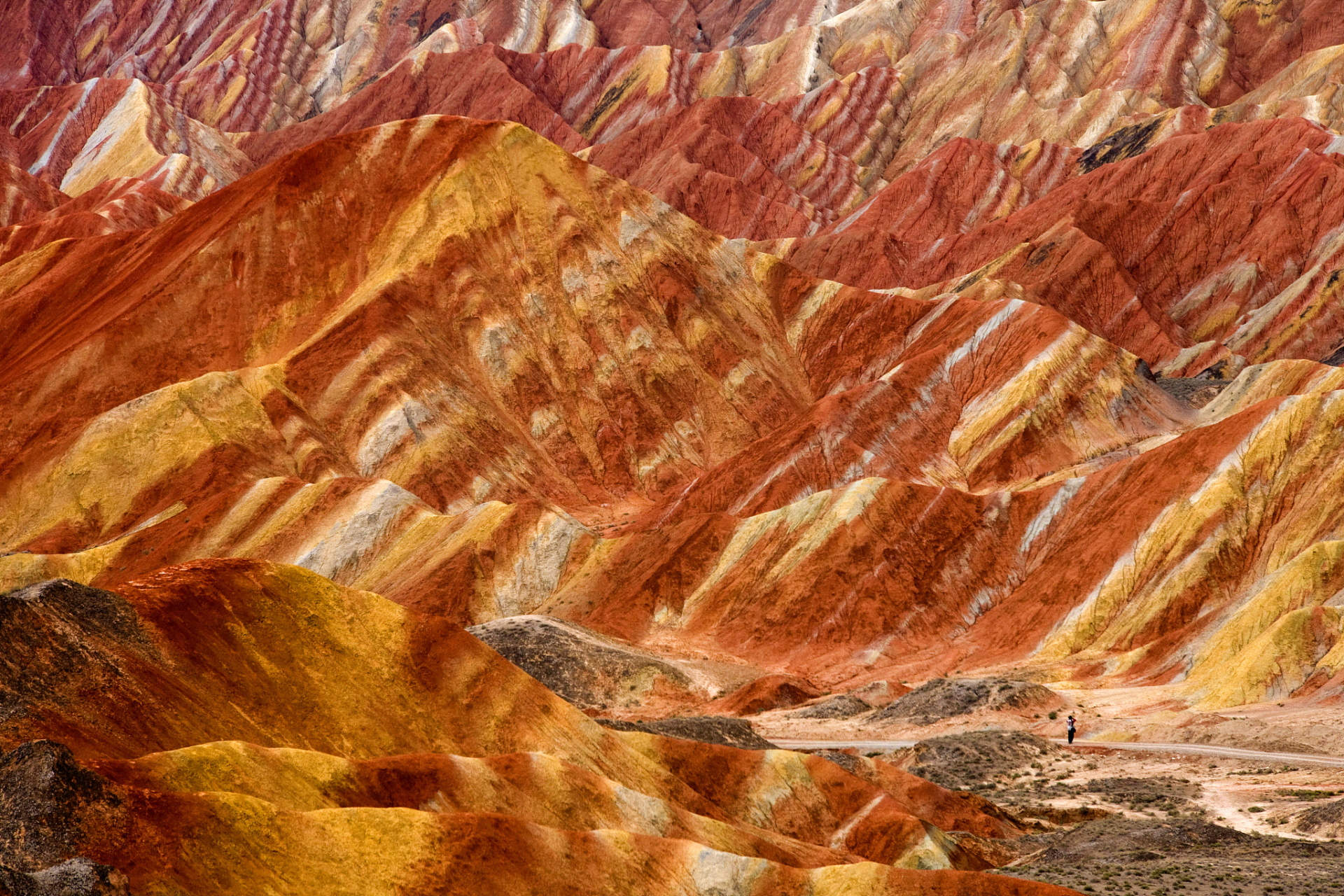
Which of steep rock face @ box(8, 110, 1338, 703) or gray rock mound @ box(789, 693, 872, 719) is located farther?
steep rock face @ box(8, 110, 1338, 703)

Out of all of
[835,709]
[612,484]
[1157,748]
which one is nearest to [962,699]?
[835,709]

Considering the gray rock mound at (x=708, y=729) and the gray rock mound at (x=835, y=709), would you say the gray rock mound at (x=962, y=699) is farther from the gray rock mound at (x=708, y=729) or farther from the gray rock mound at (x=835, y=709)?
the gray rock mound at (x=708, y=729)

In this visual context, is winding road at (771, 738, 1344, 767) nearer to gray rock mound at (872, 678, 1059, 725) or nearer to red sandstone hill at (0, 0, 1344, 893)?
gray rock mound at (872, 678, 1059, 725)

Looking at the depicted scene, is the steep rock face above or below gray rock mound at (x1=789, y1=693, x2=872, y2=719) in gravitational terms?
above

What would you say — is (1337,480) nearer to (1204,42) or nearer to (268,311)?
(268,311)

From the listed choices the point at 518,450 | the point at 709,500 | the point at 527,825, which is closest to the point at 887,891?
the point at 527,825

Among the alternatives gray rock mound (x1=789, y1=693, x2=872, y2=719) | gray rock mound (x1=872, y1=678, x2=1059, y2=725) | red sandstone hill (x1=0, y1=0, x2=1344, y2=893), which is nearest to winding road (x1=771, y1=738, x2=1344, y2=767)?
gray rock mound (x1=872, y1=678, x2=1059, y2=725)
